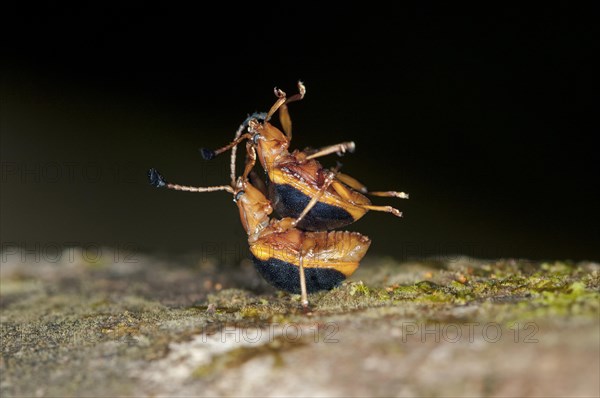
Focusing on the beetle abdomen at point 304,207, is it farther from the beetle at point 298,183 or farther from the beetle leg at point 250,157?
the beetle leg at point 250,157

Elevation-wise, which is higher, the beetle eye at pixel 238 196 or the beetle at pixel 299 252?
the beetle eye at pixel 238 196

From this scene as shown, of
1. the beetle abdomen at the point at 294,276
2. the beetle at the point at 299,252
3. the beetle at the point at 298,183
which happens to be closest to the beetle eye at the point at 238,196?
the beetle at the point at 299,252

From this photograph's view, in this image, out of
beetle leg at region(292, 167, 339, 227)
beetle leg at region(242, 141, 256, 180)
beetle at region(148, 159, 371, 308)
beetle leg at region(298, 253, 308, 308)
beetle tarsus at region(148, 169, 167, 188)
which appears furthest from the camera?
beetle tarsus at region(148, 169, 167, 188)

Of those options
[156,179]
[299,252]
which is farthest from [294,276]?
[156,179]

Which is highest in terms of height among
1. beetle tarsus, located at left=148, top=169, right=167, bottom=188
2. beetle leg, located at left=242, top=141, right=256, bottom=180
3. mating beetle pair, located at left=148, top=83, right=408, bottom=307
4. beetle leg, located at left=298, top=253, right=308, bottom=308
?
beetle leg, located at left=242, top=141, right=256, bottom=180

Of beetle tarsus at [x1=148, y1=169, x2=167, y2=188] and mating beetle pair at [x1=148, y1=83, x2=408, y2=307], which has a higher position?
beetle tarsus at [x1=148, y1=169, x2=167, y2=188]

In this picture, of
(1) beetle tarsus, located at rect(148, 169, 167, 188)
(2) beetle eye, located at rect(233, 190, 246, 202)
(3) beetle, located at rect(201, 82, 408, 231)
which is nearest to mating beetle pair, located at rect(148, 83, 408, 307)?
(3) beetle, located at rect(201, 82, 408, 231)

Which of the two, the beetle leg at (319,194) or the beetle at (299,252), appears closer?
the beetle leg at (319,194)

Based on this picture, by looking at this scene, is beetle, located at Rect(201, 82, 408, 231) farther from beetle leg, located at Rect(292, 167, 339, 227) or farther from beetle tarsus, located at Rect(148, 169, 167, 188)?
beetle tarsus, located at Rect(148, 169, 167, 188)
